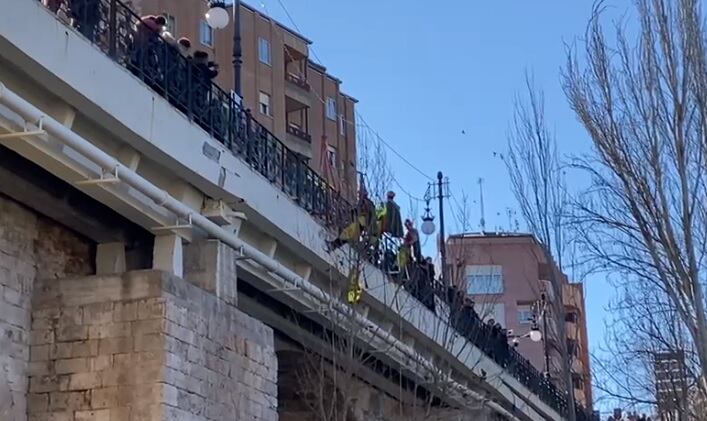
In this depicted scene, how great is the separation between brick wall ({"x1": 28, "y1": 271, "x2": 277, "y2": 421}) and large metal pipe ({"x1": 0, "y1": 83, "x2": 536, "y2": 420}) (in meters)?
0.88

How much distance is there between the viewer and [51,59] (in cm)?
1030

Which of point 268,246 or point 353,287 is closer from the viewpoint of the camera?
point 268,246

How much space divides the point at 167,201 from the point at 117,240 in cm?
146

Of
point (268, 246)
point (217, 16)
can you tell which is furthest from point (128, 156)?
point (217, 16)

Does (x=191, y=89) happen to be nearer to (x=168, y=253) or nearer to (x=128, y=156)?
(x=128, y=156)

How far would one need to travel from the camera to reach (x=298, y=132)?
177 feet

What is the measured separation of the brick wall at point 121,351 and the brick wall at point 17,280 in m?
0.16

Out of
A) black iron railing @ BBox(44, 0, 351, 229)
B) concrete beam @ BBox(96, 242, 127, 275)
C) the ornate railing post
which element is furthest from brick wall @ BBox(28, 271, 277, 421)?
the ornate railing post

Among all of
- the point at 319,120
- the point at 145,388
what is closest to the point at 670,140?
the point at 145,388

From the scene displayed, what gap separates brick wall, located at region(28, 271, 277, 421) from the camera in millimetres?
11750

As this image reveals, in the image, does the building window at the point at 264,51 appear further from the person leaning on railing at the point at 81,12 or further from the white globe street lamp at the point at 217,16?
the person leaning on railing at the point at 81,12

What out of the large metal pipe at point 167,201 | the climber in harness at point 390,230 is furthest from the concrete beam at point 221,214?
the climber in harness at point 390,230

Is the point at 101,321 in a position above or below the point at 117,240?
below

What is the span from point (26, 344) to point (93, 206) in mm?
1744
